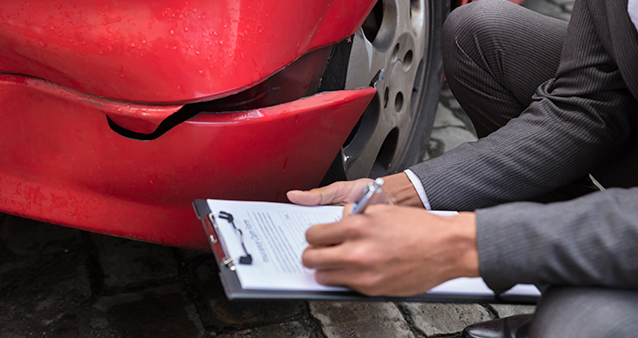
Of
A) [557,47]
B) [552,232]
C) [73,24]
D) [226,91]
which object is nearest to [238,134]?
[226,91]

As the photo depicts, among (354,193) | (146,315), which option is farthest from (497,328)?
(146,315)

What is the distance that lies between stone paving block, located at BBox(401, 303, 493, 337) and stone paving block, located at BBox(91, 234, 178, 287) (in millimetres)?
658

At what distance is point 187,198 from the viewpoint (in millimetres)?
975

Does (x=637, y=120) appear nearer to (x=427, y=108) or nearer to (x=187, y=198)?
(x=427, y=108)

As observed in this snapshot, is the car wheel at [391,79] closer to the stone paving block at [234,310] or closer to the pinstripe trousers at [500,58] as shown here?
the pinstripe trousers at [500,58]

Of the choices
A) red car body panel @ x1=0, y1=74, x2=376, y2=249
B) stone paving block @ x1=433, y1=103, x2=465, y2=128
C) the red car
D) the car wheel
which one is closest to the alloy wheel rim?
the car wheel

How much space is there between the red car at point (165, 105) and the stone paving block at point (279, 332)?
0.29 m

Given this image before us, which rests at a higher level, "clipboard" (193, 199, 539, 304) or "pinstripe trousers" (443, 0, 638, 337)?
"pinstripe trousers" (443, 0, 638, 337)

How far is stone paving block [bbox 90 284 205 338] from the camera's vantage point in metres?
1.20

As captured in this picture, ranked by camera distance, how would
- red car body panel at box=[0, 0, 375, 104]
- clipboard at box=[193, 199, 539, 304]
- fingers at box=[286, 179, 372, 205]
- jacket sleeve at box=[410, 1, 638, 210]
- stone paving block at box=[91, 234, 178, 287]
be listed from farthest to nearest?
stone paving block at box=[91, 234, 178, 287], jacket sleeve at box=[410, 1, 638, 210], fingers at box=[286, 179, 372, 205], red car body panel at box=[0, 0, 375, 104], clipboard at box=[193, 199, 539, 304]

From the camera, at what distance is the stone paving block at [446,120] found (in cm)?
239

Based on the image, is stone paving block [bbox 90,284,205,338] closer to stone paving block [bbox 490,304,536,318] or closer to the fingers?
the fingers

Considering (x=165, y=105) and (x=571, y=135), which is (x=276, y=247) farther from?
(x=571, y=135)

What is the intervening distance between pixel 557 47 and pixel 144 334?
1.26 m
